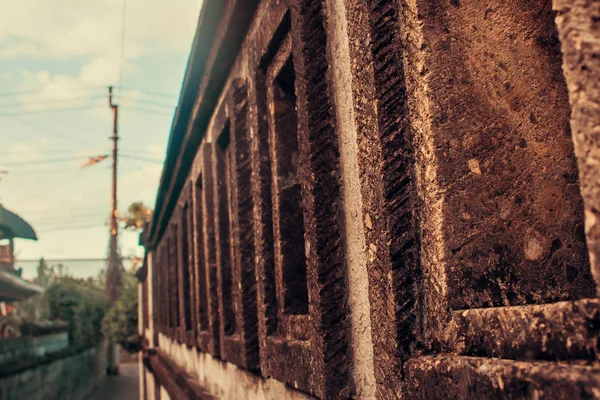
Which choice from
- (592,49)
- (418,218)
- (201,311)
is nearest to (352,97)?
(418,218)

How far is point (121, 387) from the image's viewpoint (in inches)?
1051

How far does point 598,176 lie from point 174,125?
710cm

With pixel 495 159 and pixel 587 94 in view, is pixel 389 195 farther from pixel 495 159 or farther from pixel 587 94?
pixel 587 94

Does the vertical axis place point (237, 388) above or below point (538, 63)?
below

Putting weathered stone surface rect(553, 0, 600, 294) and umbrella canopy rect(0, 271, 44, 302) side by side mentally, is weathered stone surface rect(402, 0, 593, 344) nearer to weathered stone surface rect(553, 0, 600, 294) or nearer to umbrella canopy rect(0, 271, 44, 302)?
weathered stone surface rect(553, 0, 600, 294)

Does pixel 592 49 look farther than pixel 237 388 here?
No

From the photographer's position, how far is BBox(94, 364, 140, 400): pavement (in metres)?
23.6

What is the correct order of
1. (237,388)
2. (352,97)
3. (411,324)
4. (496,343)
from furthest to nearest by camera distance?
(237,388) < (352,97) < (411,324) < (496,343)

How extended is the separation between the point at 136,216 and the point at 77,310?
1193 centimetres

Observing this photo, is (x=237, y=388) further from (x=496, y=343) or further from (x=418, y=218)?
(x=496, y=343)

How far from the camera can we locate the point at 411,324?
200cm

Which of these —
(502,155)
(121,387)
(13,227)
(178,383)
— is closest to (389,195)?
(502,155)

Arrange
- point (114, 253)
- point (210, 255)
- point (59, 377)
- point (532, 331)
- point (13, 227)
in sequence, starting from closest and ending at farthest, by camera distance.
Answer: point (532, 331), point (210, 255), point (59, 377), point (13, 227), point (114, 253)

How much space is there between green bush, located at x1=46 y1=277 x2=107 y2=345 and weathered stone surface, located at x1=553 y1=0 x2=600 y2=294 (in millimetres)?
26487
